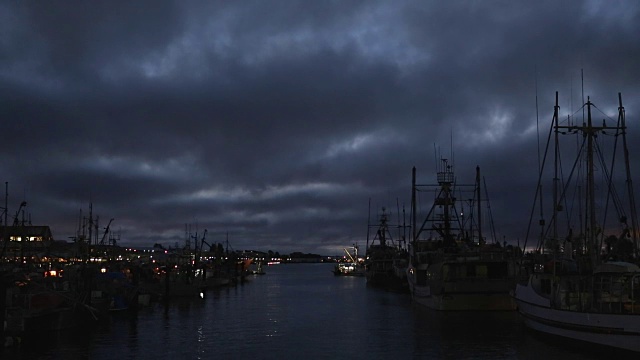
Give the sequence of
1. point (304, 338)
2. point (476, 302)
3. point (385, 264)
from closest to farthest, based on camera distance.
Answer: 1. point (304, 338)
2. point (476, 302)
3. point (385, 264)

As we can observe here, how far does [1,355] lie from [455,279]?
40.7 meters

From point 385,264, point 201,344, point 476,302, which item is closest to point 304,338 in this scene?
point 201,344

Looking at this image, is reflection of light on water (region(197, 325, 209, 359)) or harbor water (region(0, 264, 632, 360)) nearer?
harbor water (region(0, 264, 632, 360))

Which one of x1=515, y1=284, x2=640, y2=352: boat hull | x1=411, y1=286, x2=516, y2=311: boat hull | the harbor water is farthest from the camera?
x1=411, y1=286, x2=516, y2=311: boat hull

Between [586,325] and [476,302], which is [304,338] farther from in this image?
[476,302]

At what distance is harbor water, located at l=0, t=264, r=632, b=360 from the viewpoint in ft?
134

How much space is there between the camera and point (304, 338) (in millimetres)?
49062

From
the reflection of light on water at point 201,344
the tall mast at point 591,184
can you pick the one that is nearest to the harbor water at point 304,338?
the reflection of light on water at point 201,344

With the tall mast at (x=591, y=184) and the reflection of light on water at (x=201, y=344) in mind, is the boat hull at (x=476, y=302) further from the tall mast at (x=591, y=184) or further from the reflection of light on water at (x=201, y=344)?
the reflection of light on water at (x=201, y=344)

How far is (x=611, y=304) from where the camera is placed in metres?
37.4

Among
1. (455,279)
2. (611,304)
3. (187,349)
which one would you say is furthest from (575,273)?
(187,349)

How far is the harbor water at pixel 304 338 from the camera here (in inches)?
1608

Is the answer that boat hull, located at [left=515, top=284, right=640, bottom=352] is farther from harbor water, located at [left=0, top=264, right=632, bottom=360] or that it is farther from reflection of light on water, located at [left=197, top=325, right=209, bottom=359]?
reflection of light on water, located at [left=197, top=325, right=209, bottom=359]

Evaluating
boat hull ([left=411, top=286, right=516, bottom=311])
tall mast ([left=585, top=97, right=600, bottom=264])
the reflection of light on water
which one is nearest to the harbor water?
the reflection of light on water
